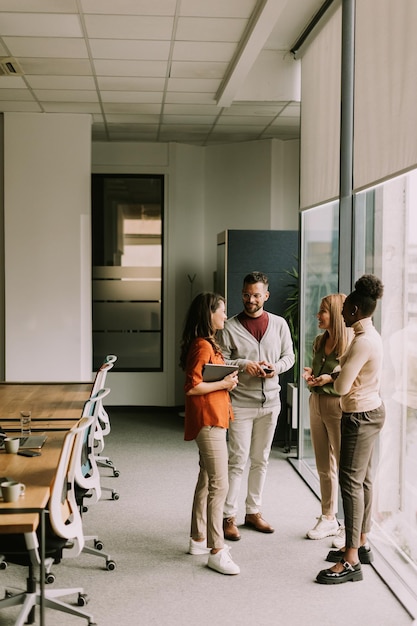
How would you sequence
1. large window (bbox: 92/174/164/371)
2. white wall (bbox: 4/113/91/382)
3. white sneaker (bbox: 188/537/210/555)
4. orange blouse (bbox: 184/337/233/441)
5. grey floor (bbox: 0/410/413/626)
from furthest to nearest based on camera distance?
large window (bbox: 92/174/164/371)
white wall (bbox: 4/113/91/382)
white sneaker (bbox: 188/537/210/555)
orange blouse (bbox: 184/337/233/441)
grey floor (bbox: 0/410/413/626)

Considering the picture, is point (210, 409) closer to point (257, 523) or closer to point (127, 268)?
point (257, 523)

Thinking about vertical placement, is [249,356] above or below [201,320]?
below

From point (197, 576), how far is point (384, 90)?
311cm

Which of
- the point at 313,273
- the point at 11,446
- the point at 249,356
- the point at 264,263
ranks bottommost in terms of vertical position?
the point at 11,446

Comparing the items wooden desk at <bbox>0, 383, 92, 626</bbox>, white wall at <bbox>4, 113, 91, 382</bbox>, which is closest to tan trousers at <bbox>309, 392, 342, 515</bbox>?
wooden desk at <bbox>0, 383, 92, 626</bbox>

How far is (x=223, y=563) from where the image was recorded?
14.6 ft

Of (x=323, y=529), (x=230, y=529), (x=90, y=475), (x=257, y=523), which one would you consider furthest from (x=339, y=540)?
(x=90, y=475)

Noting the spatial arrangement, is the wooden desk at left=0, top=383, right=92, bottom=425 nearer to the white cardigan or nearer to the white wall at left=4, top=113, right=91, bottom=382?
the white cardigan

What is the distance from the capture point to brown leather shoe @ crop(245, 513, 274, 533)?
5.23 metres

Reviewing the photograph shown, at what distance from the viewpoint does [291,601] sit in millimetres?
4113

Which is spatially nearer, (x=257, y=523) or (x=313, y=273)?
(x=257, y=523)

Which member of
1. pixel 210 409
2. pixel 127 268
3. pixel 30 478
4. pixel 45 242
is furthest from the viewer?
pixel 127 268

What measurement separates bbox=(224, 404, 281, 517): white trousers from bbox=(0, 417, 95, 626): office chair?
144cm

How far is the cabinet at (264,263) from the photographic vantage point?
8172 millimetres
